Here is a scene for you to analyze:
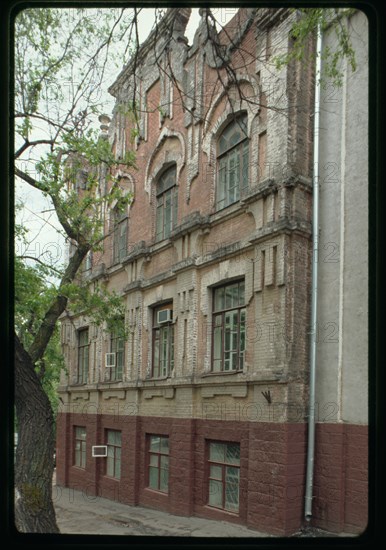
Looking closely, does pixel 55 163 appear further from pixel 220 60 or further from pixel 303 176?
pixel 303 176

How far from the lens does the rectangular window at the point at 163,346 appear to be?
3.20m

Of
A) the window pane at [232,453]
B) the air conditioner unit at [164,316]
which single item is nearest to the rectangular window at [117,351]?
the air conditioner unit at [164,316]

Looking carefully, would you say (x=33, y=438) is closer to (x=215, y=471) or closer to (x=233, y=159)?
(x=215, y=471)

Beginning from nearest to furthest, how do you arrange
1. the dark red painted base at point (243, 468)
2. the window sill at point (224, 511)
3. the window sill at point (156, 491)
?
the dark red painted base at point (243, 468), the window sill at point (224, 511), the window sill at point (156, 491)

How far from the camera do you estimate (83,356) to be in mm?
3232

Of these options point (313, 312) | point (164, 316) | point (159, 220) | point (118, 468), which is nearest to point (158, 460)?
point (118, 468)

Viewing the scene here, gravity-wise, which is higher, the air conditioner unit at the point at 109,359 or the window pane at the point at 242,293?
the window pane at the point at 242,293

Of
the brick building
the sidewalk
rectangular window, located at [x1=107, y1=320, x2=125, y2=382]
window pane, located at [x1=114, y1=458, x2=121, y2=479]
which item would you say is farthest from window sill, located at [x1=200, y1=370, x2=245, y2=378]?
the sidewalk

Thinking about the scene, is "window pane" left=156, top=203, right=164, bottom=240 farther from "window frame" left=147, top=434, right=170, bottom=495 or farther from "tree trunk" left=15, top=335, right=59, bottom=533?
"window frame" left=147, top=434, right=170, bottom=495

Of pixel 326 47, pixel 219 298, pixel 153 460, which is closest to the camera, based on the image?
pixel 326 47

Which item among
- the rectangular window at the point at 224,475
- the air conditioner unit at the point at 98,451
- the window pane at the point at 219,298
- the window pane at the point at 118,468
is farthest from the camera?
the window pane at the point at 219,298

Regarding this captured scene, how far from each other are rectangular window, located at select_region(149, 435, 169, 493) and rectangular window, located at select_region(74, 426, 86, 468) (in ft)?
1.48

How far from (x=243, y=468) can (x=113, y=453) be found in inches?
33.8

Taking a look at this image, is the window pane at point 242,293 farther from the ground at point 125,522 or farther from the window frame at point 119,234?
the ground at point 125,522
